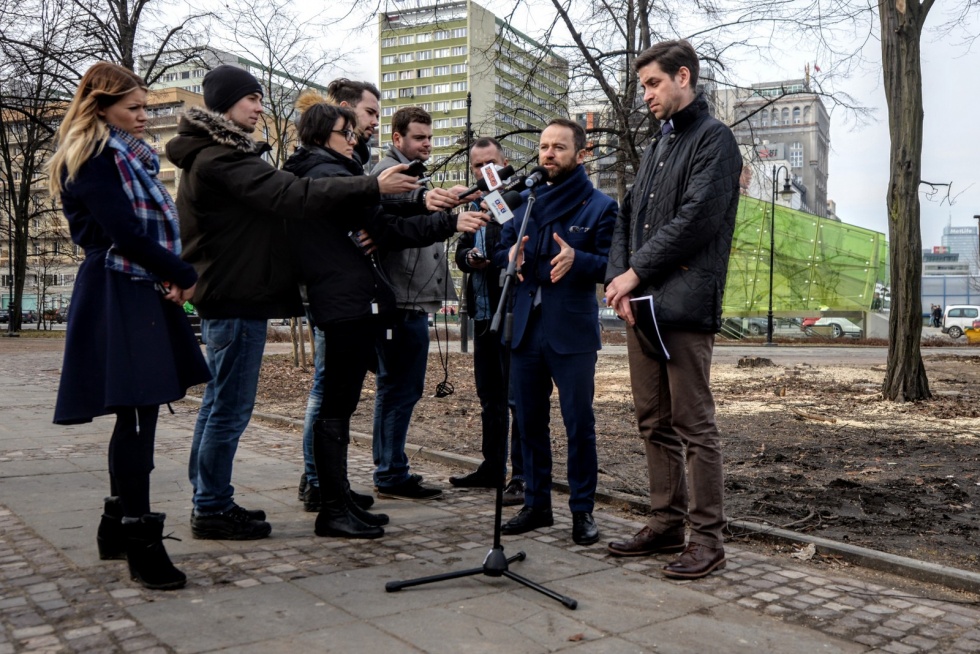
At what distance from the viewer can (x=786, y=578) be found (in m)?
4.04

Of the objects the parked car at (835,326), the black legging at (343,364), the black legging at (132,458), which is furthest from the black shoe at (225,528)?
the parked car at (835,326)

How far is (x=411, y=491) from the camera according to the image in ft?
18.5

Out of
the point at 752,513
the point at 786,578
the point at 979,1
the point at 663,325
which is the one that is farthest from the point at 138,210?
the point at 979,1

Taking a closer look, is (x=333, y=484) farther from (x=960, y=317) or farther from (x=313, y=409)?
(x=960, y=317)

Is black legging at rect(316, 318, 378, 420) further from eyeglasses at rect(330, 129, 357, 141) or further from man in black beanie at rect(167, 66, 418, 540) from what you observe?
eyeglasses at rect(330, 129, 357, 141)

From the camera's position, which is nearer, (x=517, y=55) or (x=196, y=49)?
(x=517, y=55)

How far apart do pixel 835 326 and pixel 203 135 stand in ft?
160

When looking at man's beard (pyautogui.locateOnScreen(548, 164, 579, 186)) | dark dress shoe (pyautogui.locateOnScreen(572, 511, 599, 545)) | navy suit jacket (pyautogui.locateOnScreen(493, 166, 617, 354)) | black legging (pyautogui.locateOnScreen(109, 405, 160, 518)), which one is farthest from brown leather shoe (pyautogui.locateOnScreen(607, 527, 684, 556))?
black legging (pyautogui.locateOnScreen(109, 405, 160, 518))

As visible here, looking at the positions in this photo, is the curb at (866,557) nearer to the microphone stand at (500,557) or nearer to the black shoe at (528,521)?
the black shoe at (528,521)

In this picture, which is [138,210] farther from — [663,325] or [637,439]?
[637,439]

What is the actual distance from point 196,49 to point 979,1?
14303 mm

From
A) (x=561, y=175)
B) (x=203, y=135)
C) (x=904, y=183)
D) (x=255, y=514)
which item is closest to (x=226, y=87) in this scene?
(x=203, y=135)

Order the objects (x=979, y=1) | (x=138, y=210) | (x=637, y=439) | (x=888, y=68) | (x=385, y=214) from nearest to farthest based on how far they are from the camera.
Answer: (x=138, y=210)
(x=385, y=214)
(x=637, y=439)
(x=888, y=68)
(x=979, y=1)

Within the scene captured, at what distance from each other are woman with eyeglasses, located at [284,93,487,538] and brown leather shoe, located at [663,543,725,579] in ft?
4.83
